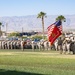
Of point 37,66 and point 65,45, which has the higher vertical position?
point 65,45

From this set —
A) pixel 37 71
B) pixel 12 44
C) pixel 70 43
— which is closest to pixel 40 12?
pixel 12 44

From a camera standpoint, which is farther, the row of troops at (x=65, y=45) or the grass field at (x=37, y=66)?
the row of troops at (x=65, y=45)

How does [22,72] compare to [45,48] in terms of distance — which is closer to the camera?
[22,72]

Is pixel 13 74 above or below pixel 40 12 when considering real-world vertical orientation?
below

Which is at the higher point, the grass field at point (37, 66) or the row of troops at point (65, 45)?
the row of troops at point (65, 45)

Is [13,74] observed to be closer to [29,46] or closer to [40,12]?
[29,46]

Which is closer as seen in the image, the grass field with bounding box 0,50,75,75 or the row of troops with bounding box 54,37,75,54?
the grass field with bounding box 0,50,75,75

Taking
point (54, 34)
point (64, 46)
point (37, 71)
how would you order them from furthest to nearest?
1. point (64, 46)
2. point (54, 34)
3. point (37, 71)

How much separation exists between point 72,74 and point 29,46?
3868cm

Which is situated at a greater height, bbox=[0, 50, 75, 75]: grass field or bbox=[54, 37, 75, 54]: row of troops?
bbox=[54, 37, 75, 54]: row of troops

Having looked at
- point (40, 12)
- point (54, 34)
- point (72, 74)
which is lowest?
point (72, 74)

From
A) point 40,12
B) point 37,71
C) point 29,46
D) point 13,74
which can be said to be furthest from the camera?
point 40,12

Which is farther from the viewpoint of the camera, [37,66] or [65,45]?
[65,45]

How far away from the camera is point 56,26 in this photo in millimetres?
37344
